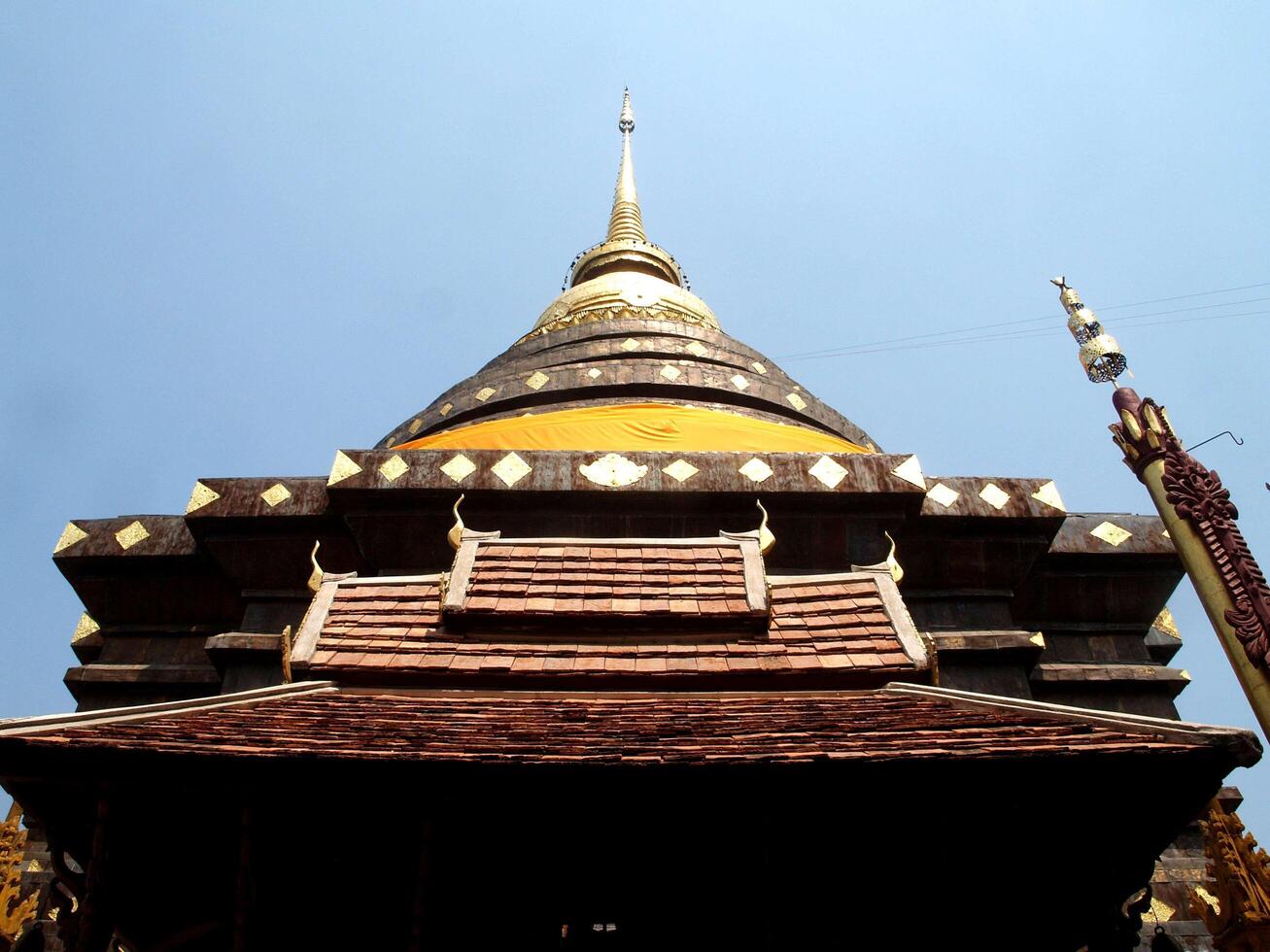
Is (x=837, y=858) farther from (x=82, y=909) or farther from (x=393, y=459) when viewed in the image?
(x=393, y=459)

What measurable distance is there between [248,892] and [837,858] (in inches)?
76.4

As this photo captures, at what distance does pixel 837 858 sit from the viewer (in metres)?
3.69

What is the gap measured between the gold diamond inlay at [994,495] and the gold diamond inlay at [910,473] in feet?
1.37

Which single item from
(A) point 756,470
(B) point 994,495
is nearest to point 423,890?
(A) point 756,470

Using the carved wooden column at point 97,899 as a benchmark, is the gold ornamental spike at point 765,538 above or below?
above

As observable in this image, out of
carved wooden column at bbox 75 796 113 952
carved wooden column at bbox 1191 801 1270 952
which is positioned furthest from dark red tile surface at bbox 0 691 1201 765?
carved wooden column at bbox 1191 801 1270 952

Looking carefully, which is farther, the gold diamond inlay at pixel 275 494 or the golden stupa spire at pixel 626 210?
the golden stupa spire at pixel 626 210

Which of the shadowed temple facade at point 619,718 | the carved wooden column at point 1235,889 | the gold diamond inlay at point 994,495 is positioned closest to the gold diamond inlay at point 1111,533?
the shadowed temple facade at point 619,718

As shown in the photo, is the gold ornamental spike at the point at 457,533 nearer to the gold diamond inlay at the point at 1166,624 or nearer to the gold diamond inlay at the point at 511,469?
the gold diamond inlay at the point at 511,469

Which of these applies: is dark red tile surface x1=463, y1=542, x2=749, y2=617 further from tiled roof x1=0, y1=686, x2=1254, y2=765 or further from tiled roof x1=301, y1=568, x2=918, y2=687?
tiled roof x1=0, y1=686, x2=1254, y2=765

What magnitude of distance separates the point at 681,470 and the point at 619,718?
3009mm

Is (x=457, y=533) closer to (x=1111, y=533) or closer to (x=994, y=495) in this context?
(x=994, y=495)

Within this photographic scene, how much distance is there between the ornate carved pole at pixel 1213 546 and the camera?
23.2 ft

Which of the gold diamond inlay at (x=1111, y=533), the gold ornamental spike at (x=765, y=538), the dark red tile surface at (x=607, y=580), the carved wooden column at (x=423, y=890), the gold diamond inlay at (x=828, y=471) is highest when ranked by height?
the gold diamond inlay at (x=828, y=471)
